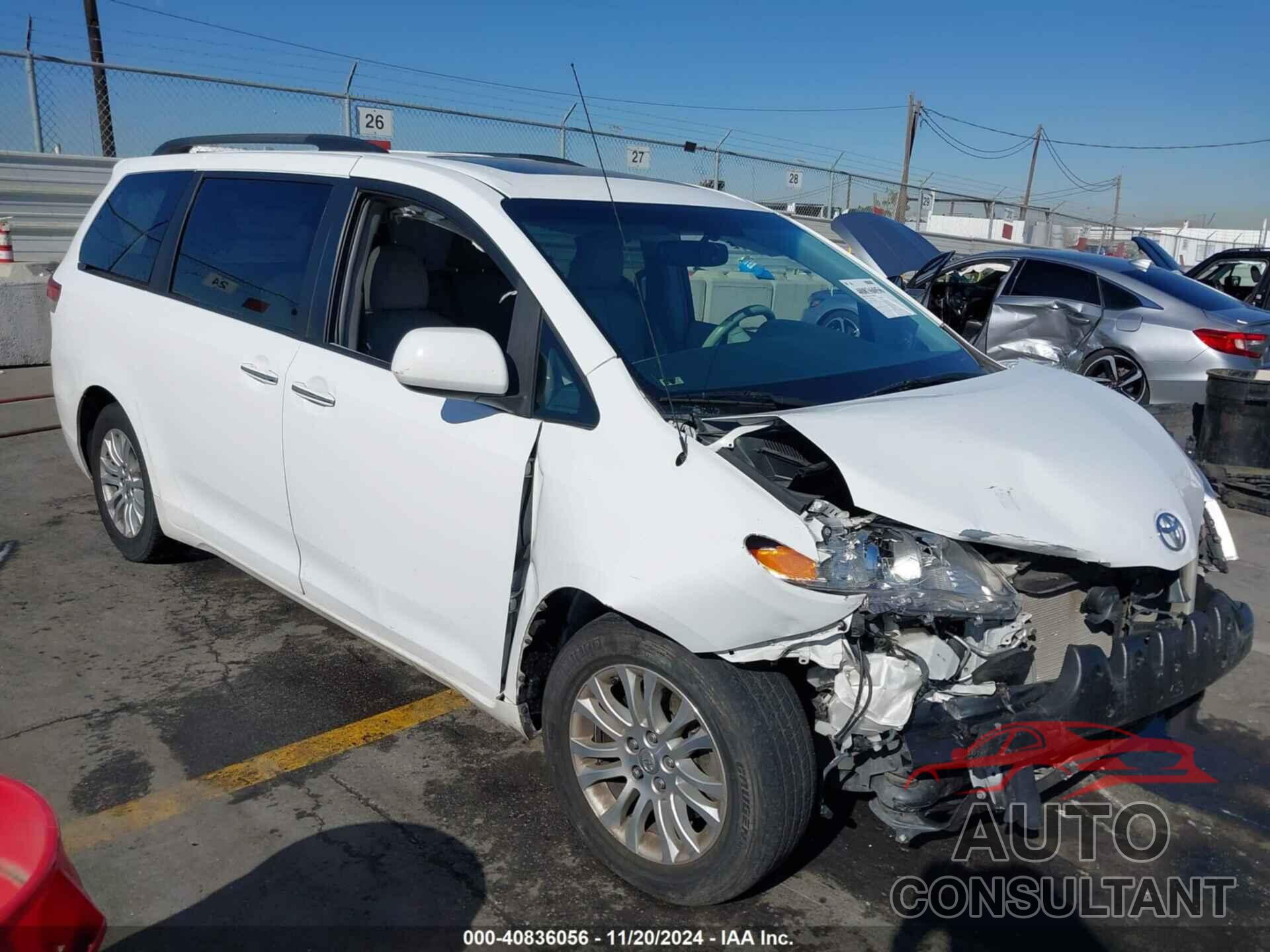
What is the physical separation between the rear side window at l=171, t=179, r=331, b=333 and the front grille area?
8.44 feet

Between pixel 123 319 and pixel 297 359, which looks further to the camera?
pixel 123 319

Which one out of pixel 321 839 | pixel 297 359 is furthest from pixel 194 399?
pixel 321 839

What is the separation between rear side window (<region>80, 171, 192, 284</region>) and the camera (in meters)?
4.45

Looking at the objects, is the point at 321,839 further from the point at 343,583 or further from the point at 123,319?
the point at 123,319

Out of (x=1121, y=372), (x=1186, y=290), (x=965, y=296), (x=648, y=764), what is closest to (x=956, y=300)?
(x=965, y=296)

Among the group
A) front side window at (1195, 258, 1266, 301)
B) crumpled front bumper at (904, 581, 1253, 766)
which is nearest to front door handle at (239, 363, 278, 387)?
crumpled front bumper at (904, 581, 1253, 766)

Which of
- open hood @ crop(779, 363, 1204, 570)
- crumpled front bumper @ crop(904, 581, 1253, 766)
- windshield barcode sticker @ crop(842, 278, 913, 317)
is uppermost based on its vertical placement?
windshield barcode sticker @ crop(842, 278, 913, 317)

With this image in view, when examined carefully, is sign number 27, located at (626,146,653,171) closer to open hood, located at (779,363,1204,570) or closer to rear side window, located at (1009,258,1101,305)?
rear side window, located at (1009,258,1101,305)

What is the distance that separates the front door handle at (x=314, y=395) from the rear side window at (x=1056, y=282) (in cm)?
719

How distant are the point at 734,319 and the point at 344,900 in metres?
2.20

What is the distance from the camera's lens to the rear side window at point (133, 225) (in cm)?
445

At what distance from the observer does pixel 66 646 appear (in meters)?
4.21

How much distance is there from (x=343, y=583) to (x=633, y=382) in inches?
53.3

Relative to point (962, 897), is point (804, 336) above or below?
above
